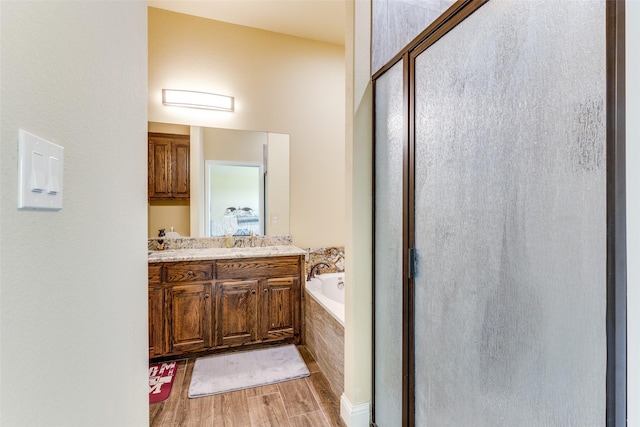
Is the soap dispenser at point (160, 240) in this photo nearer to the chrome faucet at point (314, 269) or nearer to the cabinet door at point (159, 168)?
the cabinet door at point (159, 168)

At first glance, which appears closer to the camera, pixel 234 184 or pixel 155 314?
pixel 155 314

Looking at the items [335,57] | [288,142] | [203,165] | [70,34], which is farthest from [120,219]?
[335,57]

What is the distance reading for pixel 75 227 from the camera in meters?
0.65

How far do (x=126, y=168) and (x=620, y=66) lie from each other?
1302mm

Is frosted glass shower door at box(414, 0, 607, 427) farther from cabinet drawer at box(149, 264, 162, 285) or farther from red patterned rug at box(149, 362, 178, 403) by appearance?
cabinet drawer at box(149, 264, 162, 285)

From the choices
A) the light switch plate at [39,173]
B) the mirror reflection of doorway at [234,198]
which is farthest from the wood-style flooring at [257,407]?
the light switch plate at [39,173]

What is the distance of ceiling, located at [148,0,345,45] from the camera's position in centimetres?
256

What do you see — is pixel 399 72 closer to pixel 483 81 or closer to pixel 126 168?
pixel 483 81

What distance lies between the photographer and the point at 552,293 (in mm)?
745

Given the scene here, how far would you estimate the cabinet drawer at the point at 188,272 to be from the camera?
2.36 metres

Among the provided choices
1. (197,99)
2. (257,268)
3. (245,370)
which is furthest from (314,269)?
(197,99)

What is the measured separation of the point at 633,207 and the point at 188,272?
100 inches

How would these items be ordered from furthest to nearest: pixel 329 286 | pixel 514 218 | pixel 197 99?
pixel 329 286 → pixel 197 99 → pixel 514 218

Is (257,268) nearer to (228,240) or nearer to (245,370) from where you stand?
(228,240)
